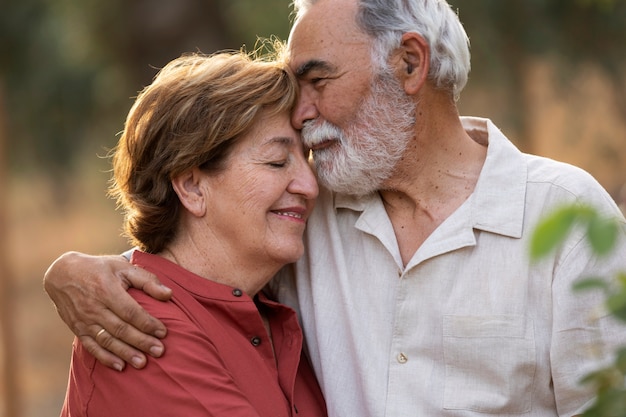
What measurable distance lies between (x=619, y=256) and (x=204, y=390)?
4.13 feet

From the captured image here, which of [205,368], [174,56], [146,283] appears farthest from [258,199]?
[174,56]

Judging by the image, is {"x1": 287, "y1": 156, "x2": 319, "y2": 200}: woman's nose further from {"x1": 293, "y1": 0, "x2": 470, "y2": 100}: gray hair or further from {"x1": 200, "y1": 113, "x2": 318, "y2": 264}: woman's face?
{"x1": 293, "y1": 0, "x2": 470, "y2": 100}: gray hair

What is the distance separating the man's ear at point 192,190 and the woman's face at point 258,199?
0.03 m

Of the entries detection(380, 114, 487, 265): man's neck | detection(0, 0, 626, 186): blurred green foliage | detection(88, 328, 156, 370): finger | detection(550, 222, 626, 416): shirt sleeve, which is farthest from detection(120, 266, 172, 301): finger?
detection(0, 0, 626, 186): blurred green foliage

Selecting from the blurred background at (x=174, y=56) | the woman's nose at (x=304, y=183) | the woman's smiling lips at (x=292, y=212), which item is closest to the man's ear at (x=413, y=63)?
the woman's nose at (x=304, y=183)

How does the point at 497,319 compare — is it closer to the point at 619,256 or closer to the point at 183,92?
the point at 619,256

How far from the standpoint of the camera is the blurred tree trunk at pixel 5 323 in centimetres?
652

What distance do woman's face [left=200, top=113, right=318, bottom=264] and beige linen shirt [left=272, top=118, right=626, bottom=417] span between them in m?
0.29

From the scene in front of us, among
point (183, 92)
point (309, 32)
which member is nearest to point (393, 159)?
point (309, 32)

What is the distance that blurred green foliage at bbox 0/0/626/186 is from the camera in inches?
347

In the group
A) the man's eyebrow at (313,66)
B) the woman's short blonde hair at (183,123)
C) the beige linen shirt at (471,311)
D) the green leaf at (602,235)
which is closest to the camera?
the green leaf at (602,235)

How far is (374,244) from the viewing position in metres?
3.17

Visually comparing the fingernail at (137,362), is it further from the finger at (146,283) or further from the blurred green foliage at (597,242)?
the blurred green foliage at (597,242)

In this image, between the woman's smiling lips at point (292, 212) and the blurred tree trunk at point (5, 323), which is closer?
the woman's smiling lips at point (292, 212)
